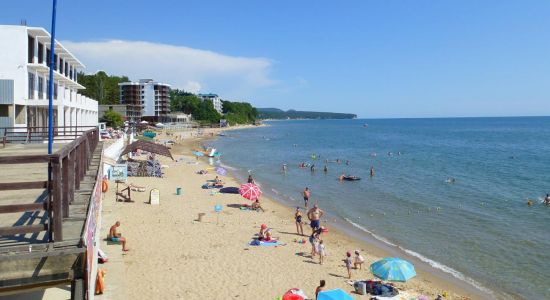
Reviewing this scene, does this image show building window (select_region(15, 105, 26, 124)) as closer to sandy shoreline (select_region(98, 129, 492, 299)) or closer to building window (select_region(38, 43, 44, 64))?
building window (select_region(38, 43, 44, 64))

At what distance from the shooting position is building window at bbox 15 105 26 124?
23.6 meters

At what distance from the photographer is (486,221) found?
25844 mm

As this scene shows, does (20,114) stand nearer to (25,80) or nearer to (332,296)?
(25,80)

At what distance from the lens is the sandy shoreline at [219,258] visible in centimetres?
1377

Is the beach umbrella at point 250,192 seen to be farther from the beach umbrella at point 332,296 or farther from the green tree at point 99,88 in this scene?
the green tree at point 99,88

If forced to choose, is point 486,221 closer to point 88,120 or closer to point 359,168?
point 359,168

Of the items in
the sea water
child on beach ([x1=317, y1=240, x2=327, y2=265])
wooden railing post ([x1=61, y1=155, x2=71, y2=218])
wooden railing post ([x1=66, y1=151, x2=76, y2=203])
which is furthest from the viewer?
the sea water

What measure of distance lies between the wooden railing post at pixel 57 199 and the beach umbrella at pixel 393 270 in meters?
11.4

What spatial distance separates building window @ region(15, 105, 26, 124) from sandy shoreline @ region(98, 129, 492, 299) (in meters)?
6.08

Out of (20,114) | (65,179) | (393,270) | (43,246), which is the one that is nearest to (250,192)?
(393,270)

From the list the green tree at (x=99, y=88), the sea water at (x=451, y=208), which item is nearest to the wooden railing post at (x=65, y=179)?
the sea water at (x=451, y=208)

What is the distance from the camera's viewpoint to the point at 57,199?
14.3ft

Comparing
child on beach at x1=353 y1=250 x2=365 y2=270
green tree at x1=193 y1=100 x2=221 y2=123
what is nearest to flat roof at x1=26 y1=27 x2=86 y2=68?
child on beach at x1=353 y1=250 x2=365 y2=270

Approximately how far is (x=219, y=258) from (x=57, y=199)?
41.5ft
